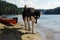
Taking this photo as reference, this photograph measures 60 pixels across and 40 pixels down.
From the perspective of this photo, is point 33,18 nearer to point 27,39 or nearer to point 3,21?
point 27,39

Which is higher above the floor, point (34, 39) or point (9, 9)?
point (34, 39)

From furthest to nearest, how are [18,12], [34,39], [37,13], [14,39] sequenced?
1. [18,12]
2. [37,13]
3. [34,39]
4. [14,39]

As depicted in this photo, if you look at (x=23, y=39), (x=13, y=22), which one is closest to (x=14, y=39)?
(x=23, y=39)

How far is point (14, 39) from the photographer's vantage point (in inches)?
611

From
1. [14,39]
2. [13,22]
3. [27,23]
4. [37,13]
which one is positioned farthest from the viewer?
[13,22]

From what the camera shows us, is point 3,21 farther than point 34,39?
Yes

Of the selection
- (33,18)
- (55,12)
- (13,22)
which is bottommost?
(55,12)

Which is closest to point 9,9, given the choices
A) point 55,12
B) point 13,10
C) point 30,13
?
point 13,10

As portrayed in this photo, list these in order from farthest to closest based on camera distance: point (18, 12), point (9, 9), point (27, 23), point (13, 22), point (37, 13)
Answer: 1. point (18, 12)
2. point (9, 9)
3. point (13, 22)
4. point (27, 23)
5. point (37, 13)

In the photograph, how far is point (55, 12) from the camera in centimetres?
18800

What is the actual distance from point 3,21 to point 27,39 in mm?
15654

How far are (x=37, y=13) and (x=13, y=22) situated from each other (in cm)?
1139

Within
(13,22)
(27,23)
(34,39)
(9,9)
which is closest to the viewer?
(34,39)

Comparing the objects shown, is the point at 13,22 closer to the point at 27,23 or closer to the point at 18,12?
the point at 27,23
